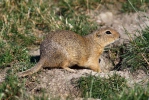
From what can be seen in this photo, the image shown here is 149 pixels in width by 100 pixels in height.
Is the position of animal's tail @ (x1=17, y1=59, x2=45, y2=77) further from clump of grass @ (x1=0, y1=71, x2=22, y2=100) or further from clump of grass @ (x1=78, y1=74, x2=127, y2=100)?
clump of grass @ (x1=78, y1=74, x2=127, y2=100)

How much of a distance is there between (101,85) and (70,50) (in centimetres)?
97

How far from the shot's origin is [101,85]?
5.98m

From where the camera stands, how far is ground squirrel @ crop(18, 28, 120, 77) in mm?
6527

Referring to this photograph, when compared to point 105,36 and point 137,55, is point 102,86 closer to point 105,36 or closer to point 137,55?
point 137,55

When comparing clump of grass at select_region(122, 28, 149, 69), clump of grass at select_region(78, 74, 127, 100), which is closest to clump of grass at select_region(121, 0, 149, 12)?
clump of grass at select_region(122, 28, 149, 69)

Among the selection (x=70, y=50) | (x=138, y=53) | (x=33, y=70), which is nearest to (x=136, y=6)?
(x=138, y=53)

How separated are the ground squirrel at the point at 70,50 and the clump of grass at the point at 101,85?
70 cm

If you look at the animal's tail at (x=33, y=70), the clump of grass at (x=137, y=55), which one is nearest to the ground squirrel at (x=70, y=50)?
the animal's tail at (x=33, y=70)

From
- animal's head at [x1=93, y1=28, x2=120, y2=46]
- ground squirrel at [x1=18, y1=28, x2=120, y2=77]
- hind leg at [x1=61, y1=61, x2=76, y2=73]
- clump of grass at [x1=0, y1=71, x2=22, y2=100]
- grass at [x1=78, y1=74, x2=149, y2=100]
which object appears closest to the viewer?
clump of grass at [x1=0, y1=71, x2=22, y2=100]

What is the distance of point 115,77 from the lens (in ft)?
19.9

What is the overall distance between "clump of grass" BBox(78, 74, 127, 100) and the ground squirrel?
2.29ft

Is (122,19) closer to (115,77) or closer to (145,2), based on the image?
(145,2)

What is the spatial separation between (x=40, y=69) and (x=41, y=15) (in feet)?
7.33

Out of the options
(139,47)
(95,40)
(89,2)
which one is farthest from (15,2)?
(139,47)
